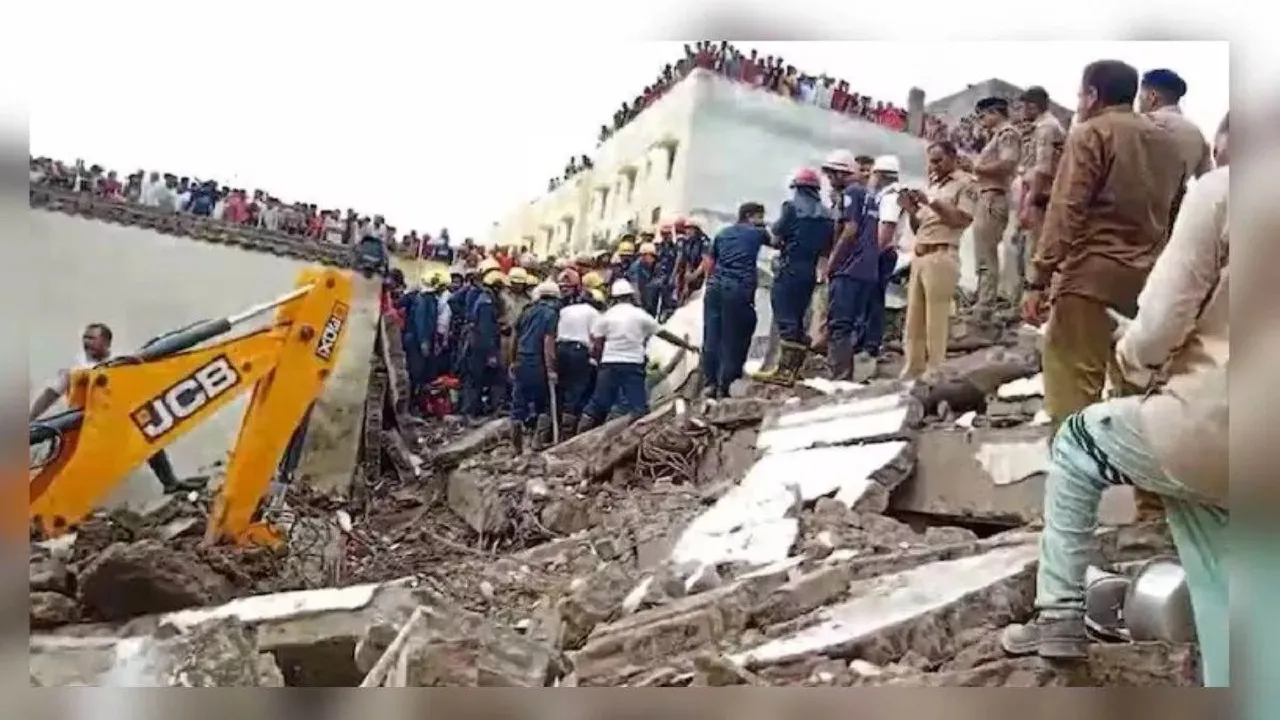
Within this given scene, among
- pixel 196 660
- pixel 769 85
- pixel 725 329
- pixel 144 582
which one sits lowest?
pixel 196 660

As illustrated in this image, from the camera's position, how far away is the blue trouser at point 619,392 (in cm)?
331

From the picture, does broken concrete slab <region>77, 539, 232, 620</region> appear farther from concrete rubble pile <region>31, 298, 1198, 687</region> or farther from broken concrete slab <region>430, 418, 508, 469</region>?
broken concrete slab <region>430, 418, 508, 469</region>

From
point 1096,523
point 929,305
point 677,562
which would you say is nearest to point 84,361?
point 677,562

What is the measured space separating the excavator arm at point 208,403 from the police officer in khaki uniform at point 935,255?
1428 millimetres

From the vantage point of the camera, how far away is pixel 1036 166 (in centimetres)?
328

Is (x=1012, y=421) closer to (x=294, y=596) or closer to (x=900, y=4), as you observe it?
(x=900, y=4)

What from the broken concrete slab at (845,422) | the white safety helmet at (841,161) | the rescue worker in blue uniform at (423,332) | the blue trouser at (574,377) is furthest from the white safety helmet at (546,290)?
the white safety helmet at (841,161)

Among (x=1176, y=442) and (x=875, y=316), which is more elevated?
(x=875, y=316)

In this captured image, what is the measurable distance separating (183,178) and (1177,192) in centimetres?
245

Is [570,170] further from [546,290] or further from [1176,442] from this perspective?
[1176,442]

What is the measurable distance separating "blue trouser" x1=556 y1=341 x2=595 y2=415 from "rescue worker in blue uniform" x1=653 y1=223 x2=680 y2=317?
0.22m

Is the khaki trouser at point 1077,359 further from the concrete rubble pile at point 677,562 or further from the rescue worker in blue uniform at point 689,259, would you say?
the rescue worker in blue uniform at point 689,259

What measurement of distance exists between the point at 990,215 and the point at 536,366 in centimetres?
121

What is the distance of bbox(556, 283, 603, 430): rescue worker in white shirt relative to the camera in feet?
10.9
